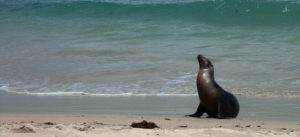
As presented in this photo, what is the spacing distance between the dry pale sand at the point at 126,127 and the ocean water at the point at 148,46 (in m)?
2.29

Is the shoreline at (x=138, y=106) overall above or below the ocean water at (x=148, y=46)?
below

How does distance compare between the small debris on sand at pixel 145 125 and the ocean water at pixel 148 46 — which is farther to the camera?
the ocean water at pixel 148 46

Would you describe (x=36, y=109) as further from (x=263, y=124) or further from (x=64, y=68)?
(x=64, y=68)

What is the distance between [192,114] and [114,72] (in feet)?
12.2

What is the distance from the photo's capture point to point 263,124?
5539mm

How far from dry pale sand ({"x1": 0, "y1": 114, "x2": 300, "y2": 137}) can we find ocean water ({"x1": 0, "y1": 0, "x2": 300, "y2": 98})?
2294 mm

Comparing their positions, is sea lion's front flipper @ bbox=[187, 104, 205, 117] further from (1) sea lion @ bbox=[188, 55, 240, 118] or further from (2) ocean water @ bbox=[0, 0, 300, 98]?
(2) ocean water @ bbox=[0, 0, 300, 98]

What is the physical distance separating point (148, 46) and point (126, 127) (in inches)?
317

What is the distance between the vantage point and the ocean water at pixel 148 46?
8883 millimetres

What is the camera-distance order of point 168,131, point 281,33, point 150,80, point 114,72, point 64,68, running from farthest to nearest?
1. point 281,33
2. point 64,68
3. point 114,72
4. point 150,80
5. point 168,131

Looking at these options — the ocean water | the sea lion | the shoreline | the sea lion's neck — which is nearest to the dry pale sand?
the sea lion

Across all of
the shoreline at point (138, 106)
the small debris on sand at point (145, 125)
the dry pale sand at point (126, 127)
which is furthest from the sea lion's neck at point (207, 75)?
the small debris on sand at point (145, 125)

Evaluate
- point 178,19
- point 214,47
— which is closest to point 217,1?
point 178,19

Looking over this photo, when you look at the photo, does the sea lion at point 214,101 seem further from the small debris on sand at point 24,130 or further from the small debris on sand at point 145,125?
the small debris on sand at point 24,130
